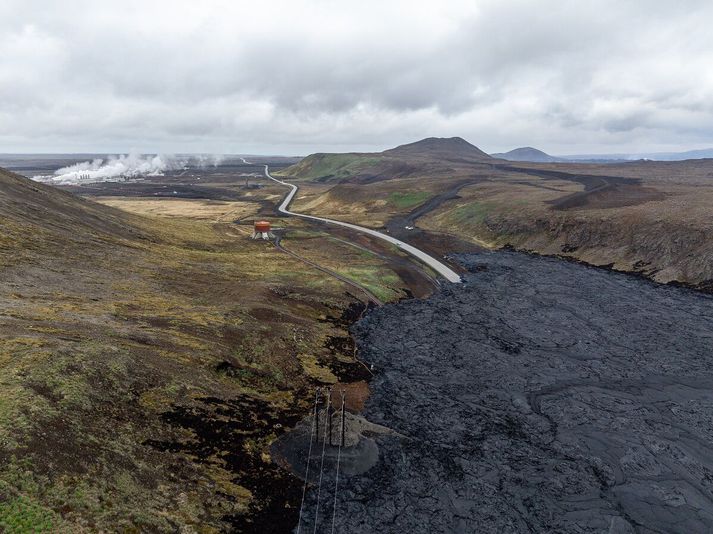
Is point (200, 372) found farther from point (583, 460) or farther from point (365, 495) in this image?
point (583, 460)

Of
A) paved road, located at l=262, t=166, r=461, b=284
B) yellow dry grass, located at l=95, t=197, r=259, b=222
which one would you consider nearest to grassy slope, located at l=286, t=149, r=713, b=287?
paved road, located at l=262, t=166, r=461, b=284

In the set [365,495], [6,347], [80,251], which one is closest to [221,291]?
[80,251]

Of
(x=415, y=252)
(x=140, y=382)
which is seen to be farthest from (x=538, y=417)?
(x=415, y=252)

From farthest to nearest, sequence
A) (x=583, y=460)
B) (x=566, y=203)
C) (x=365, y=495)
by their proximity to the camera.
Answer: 1. (x=566, y=203)
2. (x=583, y=460)
3. (x=365, y=495)

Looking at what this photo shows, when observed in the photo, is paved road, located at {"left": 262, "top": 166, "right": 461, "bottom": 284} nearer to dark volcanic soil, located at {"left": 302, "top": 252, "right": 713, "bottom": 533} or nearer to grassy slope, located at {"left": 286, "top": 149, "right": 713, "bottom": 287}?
grassy slope, located at {"left": 286, "top": 149, "right": 713, "bottom": 287}

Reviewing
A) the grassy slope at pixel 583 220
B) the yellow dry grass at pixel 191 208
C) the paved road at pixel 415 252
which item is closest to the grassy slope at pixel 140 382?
the paved road at pixel 415 252

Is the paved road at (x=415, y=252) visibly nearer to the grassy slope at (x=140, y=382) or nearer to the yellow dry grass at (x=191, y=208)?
the grassy slope at (x=140, y=382)

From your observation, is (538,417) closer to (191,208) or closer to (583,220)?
(583,220)
